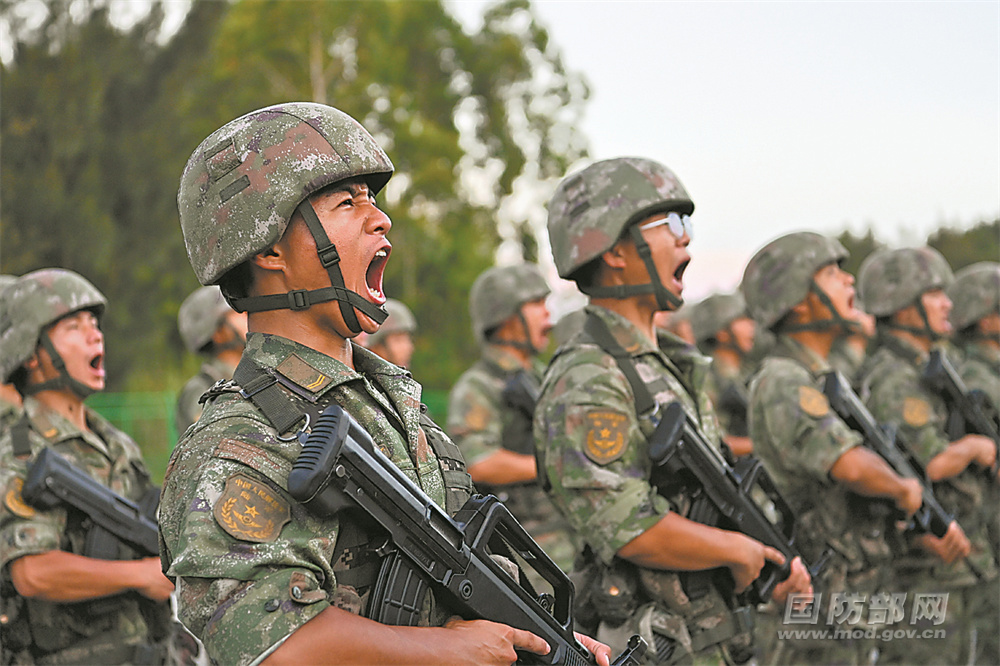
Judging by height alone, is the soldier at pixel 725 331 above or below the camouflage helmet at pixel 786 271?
below

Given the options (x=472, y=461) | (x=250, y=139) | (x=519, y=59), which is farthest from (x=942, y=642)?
(x=519, y=59)

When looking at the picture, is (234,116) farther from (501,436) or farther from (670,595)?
(670,595)

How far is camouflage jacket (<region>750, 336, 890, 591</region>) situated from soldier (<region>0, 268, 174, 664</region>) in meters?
3.20

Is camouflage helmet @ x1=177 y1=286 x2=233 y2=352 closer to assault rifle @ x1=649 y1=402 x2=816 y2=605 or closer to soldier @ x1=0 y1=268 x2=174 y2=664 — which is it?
soldier @ x1=0 y1=268 x2=174 y2=664

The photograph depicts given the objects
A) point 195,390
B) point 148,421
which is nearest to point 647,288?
point 195,390

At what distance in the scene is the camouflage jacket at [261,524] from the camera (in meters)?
2.12

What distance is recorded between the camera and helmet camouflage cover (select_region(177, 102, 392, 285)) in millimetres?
2506

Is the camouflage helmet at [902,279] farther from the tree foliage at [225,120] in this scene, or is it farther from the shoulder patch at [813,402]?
the tree foliage at [225,120]

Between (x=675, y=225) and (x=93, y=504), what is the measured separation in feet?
9.43

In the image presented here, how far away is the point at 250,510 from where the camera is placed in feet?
7.15

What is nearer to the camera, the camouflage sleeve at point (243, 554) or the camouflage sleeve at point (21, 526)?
the camouflage sleeve at point (243, 554)

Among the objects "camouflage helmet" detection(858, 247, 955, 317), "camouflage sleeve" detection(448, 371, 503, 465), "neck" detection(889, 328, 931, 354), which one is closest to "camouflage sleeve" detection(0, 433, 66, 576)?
"camouflage sleeve" detection(448, 371, 503, 465)

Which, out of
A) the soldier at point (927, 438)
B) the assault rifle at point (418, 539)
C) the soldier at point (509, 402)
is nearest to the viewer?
the assault rifle at point (418, 539)

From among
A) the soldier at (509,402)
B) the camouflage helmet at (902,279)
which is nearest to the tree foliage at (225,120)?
the soldier at (509,402)
